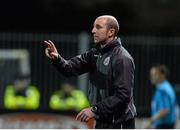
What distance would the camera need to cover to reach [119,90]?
752 cm

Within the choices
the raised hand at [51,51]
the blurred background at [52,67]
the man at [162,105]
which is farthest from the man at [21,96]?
the raised hand at [51,51]

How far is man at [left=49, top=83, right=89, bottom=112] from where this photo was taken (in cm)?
1645

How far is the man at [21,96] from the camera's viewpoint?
1636 centimetres

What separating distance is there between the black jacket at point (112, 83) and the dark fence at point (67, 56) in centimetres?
858

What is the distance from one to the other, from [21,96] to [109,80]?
30.1 feet

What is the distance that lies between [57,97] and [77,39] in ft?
3.92

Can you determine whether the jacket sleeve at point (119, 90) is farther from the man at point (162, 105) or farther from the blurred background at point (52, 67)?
the blurred background at point (52, 67)

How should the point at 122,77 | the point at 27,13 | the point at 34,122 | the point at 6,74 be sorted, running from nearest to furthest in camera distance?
the point at 122,77
the point at 34,122
the point at 6,74
the point at 27,13

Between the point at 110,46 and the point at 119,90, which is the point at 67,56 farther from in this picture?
the point at 119,90

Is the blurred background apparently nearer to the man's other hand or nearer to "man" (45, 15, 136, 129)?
"man" (45, 15, 136, 129)

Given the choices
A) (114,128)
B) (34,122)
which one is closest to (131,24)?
(34,122)

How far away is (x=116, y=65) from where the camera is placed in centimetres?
758

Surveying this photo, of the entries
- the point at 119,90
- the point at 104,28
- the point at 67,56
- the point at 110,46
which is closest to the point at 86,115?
the point at 119,90

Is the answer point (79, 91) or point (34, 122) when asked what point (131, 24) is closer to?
point (79, 91)
